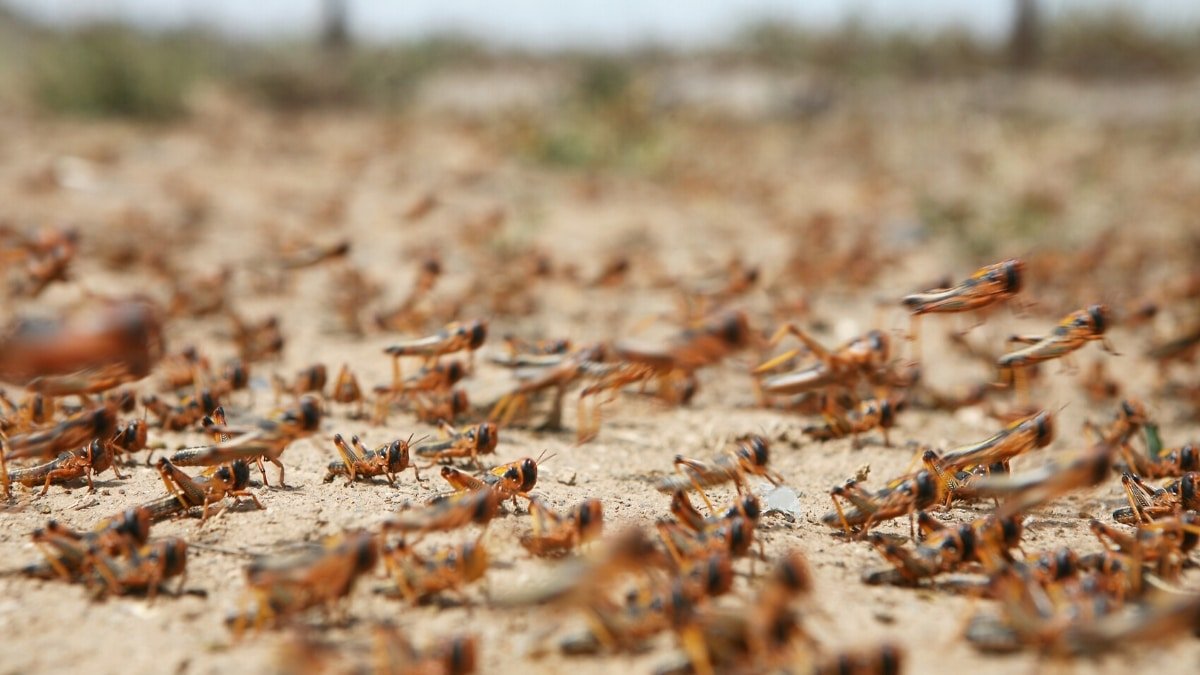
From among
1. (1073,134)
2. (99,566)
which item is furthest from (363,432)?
(1073,134)

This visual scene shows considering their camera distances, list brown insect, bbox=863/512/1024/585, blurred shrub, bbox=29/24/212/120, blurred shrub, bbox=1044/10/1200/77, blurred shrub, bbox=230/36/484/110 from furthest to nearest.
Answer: blurred shrub, bbox=1044/10/1200/77 < blurred shrub, bbox=230/36/484/110 < blurred shrub, bbox=29/24/212/120 < brown insect, bbox=863/512/1024/585

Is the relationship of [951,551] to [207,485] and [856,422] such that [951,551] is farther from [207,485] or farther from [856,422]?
[207,485]

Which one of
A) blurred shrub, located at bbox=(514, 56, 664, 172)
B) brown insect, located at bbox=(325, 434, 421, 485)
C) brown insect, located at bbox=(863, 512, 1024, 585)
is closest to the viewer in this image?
brown insect, located at bbox=(863, 512, 1024, 585)

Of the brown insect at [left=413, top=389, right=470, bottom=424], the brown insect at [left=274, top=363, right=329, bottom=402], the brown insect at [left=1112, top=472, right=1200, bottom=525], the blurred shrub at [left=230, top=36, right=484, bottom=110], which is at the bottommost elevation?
the brown insect at [left=1112, top=472, right=1200, bottom=525]

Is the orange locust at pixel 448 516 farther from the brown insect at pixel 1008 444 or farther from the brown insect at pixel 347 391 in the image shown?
the brown insect at pixel 347 391

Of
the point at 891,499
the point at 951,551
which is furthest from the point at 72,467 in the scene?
the point at 951,551

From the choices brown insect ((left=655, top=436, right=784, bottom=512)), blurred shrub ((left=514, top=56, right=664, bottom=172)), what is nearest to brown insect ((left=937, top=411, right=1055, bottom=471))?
brown insect ((left=655, top=436, right=784, bottom=512))

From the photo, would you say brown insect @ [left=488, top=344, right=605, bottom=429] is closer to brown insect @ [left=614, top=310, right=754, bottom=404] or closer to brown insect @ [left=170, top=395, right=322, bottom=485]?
brown insect @ [left=614, top=310, right=754, bottom=404]

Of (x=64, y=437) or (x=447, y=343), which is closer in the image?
(x=64, y=437)
